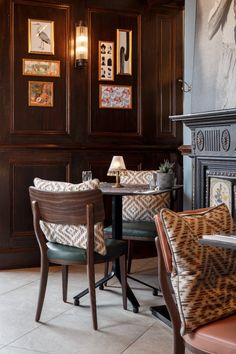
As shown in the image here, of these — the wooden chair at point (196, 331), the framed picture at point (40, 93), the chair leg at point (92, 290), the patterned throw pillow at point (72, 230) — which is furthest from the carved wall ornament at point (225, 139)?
the framed picture at point (40, 93)

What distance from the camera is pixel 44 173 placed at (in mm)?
5012

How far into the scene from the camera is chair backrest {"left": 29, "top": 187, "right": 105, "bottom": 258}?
10.6ft

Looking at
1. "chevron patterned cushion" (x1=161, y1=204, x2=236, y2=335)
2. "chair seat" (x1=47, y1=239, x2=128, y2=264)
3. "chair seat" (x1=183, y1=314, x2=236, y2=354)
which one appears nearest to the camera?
"chair seat" (x1=183, y1=314, x2=236, y2=354)

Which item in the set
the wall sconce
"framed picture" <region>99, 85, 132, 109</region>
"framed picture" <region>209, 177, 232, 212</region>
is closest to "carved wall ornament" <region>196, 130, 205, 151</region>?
"framed picture" <region>209, 177, 232, 212</region>

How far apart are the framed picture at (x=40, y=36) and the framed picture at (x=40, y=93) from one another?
305 mm

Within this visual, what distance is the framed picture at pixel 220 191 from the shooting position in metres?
3.54

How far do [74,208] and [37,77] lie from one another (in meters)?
2.12

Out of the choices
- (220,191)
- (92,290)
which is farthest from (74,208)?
(220,191)

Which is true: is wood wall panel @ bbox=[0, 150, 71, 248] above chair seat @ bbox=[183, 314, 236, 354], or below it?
above

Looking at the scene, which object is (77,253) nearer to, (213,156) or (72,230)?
(72,230)

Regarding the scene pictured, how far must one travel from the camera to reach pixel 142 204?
4.45m

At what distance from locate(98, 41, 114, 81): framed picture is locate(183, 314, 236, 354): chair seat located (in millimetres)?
3499

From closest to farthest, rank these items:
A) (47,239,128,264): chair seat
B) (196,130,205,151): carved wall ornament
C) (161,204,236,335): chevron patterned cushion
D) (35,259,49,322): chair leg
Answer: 1. (161,204,236,335): chevron patterned cushion
2. (47,239,128,264): chair seat
3. (35,259,49,322): chair leg
4. (196,130,205,151): carved wall ornament

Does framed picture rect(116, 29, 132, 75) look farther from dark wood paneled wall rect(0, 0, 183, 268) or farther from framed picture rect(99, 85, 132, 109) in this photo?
framed picture rect(99, 85, 132, 109)
